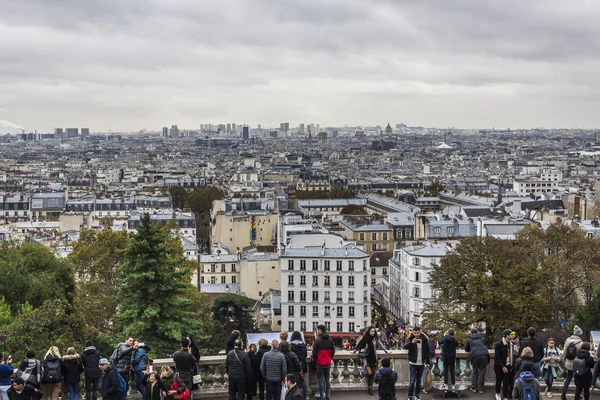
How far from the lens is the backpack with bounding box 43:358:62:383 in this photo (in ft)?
49.7

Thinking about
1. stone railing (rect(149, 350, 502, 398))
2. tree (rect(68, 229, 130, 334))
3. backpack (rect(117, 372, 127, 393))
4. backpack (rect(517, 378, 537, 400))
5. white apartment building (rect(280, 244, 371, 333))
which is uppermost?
backpack (rect(517, 378, 537, 400))

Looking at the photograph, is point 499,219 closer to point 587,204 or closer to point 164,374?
point 587,204

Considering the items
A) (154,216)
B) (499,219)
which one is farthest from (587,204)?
(154,216)

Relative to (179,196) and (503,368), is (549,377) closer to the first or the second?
(503,368)

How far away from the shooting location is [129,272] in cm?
2825

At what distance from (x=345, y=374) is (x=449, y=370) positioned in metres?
1.98

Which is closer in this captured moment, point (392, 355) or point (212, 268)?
point (392, 355)

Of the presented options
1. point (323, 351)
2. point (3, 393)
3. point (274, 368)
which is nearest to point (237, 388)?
point (274, 368)

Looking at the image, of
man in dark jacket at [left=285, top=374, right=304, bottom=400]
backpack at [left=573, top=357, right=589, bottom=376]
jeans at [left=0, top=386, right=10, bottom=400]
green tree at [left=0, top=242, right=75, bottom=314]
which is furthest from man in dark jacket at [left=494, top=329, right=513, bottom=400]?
green tree at [left=0, top=242, right=75, bottom=314]

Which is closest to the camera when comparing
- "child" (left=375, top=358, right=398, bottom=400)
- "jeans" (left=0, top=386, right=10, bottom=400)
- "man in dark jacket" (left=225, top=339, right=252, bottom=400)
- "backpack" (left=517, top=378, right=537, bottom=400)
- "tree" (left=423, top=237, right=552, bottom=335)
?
"backpack" (left=517, top=378, right=537, bottom=400)

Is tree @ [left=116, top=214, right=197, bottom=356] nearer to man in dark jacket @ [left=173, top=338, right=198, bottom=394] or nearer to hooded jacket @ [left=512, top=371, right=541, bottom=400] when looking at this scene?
man in dark jacket @ [left=173, top=338, right=198, bottom=394]

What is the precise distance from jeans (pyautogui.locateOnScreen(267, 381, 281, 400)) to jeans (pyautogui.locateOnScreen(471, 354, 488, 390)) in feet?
12.9

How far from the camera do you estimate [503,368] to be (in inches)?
627

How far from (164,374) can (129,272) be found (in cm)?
1471
